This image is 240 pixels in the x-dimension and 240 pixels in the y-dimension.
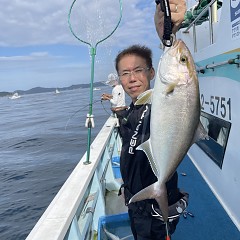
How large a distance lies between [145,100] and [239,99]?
1.77 metres

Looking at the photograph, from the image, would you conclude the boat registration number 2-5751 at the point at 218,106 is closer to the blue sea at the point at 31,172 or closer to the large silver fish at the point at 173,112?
the large silver fish at the point at 173,112

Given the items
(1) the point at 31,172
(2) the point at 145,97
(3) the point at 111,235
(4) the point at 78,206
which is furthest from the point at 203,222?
(1) the point at 31,172

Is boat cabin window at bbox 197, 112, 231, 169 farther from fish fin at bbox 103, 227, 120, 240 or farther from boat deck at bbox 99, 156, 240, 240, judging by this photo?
fish fin at bbox 103, 227, 120, 240

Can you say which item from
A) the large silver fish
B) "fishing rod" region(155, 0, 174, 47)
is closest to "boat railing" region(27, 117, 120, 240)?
the large silver fish

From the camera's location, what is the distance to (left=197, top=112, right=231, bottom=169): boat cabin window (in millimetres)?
3682

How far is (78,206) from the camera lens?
111 inches

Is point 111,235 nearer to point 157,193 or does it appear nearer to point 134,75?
point 157,193

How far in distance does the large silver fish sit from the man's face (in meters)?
0.36

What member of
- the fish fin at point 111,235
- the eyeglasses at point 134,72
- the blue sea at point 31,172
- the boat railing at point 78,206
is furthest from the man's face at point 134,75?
the blue sea at point 31,172

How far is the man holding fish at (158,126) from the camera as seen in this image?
1512mm

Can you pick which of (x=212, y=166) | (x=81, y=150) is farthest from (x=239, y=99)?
(x=81, y=150)

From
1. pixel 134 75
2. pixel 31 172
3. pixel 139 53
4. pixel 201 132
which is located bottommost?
pixel 31 172

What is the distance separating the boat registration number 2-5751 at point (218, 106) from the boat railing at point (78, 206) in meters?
1.84

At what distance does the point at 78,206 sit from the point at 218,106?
2.35 meters
